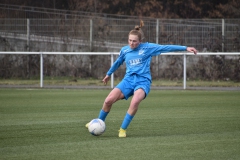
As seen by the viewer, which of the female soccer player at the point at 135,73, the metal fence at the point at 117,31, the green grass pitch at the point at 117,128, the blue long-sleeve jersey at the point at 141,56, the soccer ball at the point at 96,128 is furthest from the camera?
the metal fence at the point at 117,31

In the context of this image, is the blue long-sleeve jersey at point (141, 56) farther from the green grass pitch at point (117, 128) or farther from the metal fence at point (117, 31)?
the metal fence at point (117, 31)

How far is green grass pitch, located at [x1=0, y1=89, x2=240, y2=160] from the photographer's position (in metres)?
7.06

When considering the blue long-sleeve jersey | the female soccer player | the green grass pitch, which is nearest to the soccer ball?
the green grass pitch

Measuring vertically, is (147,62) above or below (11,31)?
below

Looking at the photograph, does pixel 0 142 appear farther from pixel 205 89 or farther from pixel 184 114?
pixel 205 89

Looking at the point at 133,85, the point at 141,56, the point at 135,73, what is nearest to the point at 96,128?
the point at 133,85

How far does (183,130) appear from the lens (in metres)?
9.35

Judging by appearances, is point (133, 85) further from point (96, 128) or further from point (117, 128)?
point (117, 128)

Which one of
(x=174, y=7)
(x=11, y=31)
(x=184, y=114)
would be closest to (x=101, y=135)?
(x=184, y=114)

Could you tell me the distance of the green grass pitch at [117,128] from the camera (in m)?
7.06

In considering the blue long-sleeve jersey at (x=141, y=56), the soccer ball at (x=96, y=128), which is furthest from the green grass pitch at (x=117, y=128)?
the blue long-sleeve jersey at (x=141, y=56)

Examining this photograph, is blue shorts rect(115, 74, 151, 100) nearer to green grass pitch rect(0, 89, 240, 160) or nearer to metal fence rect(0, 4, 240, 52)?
green grass pitch rect(0, 89, 240, 160)

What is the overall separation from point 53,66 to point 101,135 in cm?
1497

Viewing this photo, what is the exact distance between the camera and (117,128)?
32.0 feet
